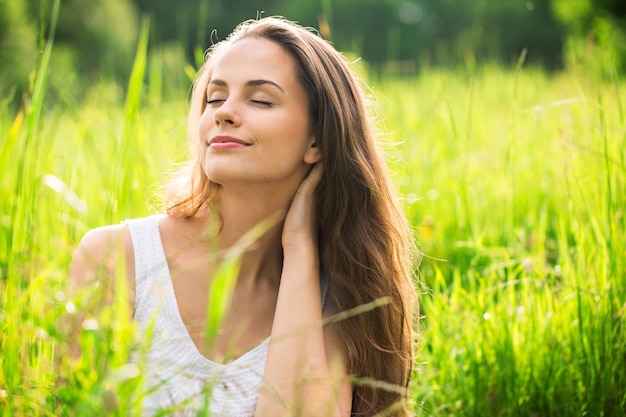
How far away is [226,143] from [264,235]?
374 mm

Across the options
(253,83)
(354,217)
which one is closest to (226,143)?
(253,83)

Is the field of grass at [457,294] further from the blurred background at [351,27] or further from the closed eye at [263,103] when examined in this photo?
the blurred background at [351,27]

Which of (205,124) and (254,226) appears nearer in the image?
(205,124)

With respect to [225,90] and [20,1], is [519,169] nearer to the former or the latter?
[225,90]

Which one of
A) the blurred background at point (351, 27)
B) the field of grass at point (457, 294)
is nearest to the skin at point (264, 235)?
the field of grass at point (457, 294)

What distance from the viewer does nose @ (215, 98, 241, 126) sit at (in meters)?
1.98

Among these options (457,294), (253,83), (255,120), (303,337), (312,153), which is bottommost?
(457,294)

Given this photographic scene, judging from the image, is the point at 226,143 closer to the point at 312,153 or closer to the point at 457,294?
the point at 312,153

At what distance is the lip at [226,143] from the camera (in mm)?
1980

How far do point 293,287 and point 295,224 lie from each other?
0.75 ft

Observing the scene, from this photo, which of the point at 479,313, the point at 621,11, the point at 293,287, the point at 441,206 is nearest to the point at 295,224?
the point at 293,287

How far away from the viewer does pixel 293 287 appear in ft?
6.61

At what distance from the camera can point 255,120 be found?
6.57 ft

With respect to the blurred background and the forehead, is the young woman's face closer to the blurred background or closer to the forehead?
the forehead
